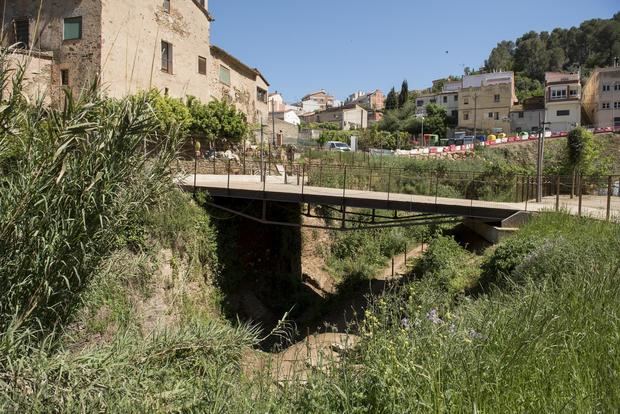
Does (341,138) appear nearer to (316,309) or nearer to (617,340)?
(316,309)

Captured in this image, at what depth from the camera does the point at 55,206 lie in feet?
12.8

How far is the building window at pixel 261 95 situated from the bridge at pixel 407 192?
13.0 m

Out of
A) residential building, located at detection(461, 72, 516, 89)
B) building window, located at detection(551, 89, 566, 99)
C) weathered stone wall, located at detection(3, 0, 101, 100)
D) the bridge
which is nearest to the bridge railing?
the bridge

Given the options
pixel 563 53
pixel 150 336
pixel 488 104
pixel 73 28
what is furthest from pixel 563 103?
pixel 150 336

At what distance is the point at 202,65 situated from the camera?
3011 cm

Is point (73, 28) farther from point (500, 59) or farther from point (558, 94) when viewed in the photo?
point (500, 59)

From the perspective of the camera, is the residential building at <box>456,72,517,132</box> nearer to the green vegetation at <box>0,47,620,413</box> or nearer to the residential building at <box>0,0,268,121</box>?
the residential building at <box>0,0,268,121</box>

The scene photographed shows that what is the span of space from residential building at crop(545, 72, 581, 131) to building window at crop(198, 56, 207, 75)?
42.7 metres

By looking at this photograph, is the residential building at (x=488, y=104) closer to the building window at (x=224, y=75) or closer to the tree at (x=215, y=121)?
the building window at (x=224, y=75)

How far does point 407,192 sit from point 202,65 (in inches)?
598

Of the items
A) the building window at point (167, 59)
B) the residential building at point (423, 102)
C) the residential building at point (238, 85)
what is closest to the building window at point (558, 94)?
the residential building at point (423, 102)

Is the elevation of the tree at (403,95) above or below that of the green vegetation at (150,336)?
above

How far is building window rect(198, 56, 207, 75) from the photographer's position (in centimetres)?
2984

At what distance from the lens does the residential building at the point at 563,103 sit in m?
56.2
